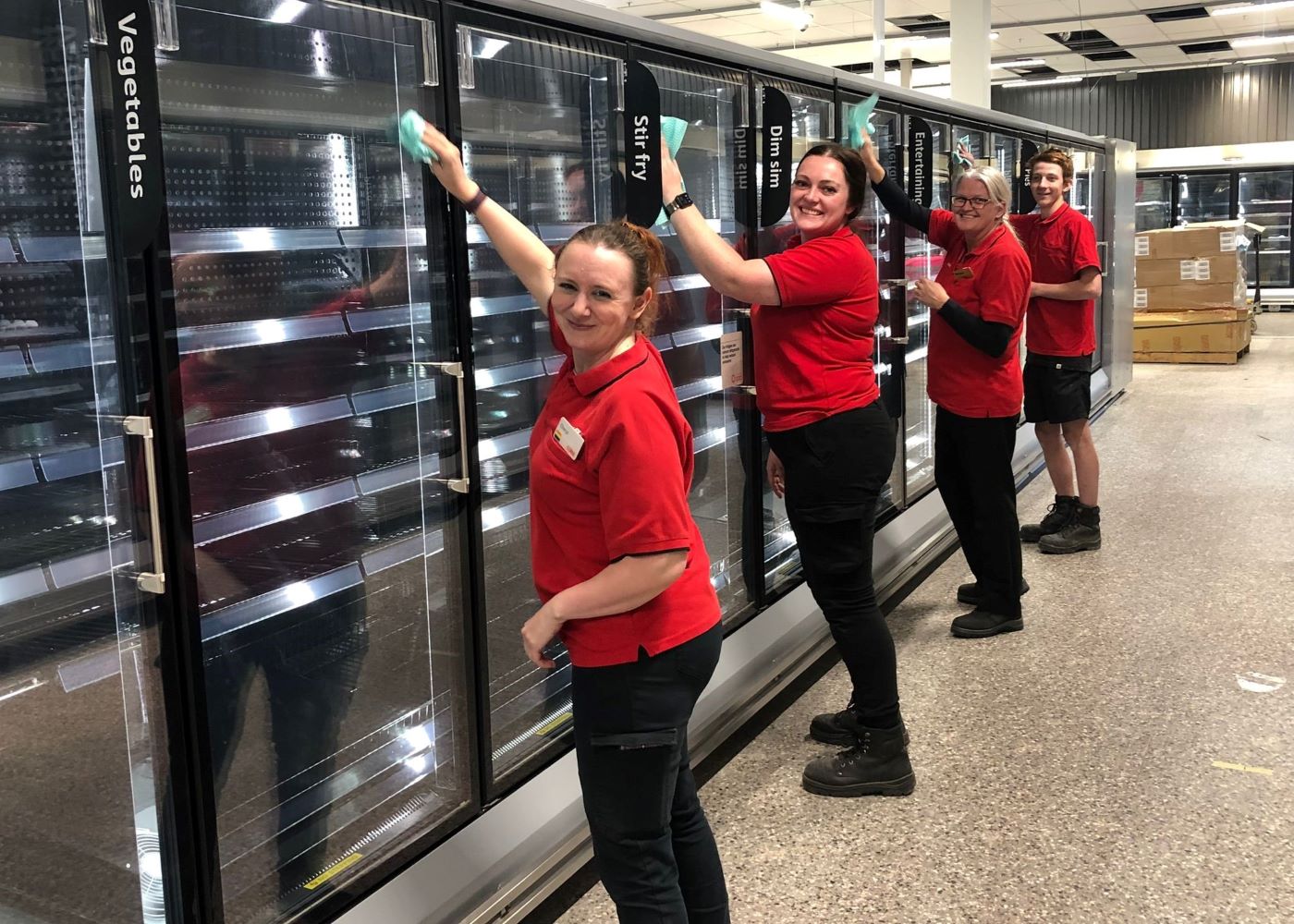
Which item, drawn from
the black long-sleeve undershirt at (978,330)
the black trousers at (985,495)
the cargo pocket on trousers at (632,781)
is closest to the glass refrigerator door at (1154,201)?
the black trousers at (985,495)

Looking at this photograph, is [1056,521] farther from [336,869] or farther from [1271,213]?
[1271,213]

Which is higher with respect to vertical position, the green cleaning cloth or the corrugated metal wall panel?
the corrugated metal wall panel

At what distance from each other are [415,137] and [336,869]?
1.31 m

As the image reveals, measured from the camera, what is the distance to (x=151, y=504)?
59.8 inches

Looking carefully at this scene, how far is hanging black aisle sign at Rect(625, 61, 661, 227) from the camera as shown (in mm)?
2459

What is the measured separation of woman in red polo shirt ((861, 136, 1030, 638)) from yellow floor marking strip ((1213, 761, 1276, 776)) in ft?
3.36

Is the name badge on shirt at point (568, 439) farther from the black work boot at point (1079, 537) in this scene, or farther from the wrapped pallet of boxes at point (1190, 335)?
the wrapped pallet of boxes at point (1190, 335)

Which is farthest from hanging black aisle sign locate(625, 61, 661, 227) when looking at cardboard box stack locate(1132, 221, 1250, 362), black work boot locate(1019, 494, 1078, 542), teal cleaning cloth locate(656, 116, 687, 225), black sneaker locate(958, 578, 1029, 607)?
cardboard box stack locate(1132, 221, 1250, 362)

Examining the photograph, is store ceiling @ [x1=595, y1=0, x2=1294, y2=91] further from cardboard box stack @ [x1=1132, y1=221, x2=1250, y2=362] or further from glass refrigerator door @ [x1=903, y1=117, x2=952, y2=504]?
glass refrigerator door @ [x1=903, y1=117, x2=952, y2=504]

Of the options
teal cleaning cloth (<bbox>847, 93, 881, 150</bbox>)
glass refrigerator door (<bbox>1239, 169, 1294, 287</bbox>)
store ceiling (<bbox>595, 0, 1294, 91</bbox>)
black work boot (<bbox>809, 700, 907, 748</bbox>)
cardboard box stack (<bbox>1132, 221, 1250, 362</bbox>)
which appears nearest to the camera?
black work boot (<bbox>809, 700, 907, 748</bbox>)

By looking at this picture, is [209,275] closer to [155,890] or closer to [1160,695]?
[155,890]

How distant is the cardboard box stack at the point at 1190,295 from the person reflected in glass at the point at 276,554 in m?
9.72

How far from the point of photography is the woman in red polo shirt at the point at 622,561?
1.54 m

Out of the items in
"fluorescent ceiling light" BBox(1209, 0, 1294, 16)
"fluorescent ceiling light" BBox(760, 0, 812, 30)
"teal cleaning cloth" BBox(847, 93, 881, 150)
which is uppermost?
"fluorescent ceiling light" BBox(1209, 0, 1294, 16)
